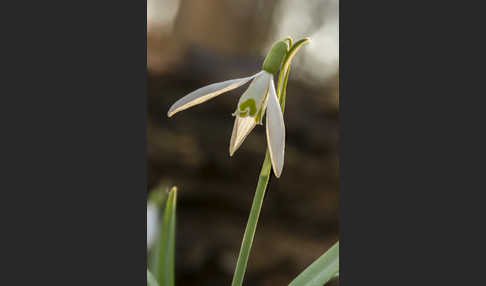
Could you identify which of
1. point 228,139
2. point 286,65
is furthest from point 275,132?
point 228,139

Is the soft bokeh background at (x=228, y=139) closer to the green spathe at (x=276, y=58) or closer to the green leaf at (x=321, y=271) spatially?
the green leaf at (x=321, y=271)

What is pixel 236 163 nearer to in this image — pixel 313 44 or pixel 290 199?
pixel 290 199

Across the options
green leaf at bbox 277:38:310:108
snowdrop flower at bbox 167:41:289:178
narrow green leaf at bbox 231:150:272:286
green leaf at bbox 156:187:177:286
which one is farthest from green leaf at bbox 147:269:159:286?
green leaf at bbox 277:38:310:108

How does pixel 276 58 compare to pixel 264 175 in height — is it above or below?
above

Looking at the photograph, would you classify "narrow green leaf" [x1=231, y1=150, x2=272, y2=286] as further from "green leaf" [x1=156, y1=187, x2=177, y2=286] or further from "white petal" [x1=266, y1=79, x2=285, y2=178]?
"green leaf" [x1=156, y1=187, x2=177, y2=286]

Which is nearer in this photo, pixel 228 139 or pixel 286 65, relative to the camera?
pixel 286 65

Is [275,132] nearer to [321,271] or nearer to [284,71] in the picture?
[284,71]

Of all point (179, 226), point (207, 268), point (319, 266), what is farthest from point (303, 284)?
point (179, 226)

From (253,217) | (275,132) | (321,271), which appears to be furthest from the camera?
(321,271)

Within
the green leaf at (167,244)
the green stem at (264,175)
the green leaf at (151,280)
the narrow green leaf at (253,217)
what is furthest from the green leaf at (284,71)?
the green leaf at (151,280)
